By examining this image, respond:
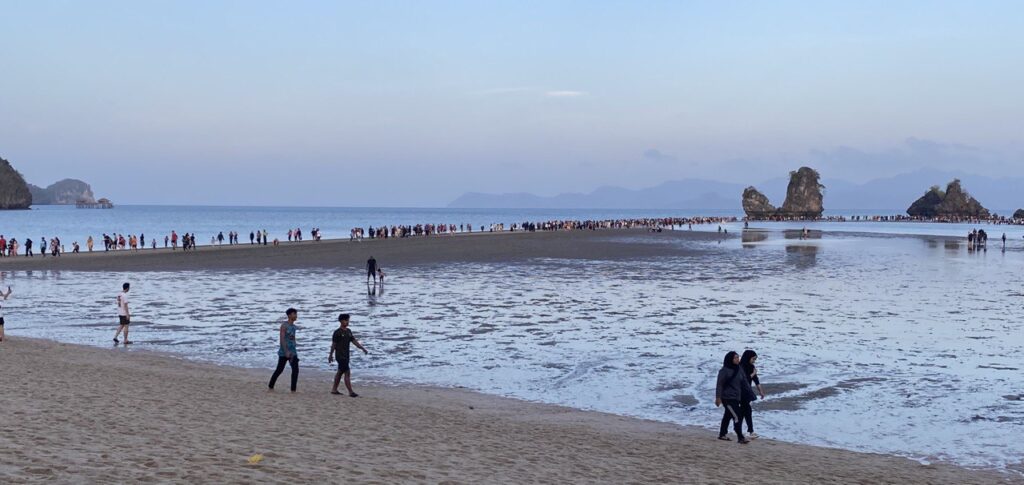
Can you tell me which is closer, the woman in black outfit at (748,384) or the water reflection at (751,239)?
the woman in black outfit at (748,384)

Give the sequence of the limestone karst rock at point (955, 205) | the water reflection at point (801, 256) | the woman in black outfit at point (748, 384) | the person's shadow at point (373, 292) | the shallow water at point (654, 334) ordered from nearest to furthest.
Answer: the woman in black outfit at point (748, 384) → the shallow water at point (654, 334) → the person's shadow at point (373, 292) → the water reflection at point (801, 256) → the limestone karst rock at point (955, 205)

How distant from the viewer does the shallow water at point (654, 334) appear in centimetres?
1332

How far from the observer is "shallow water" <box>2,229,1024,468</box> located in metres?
13.3

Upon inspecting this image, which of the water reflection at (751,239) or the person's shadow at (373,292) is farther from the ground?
the water reflection at (751,239)

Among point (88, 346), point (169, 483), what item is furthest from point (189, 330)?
point (169, 483)

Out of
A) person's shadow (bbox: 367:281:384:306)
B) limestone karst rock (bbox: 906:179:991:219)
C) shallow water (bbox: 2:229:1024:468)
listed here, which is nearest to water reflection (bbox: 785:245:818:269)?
shallow water (bbox: 2:229:1024:468)

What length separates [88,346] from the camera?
60.7 ft

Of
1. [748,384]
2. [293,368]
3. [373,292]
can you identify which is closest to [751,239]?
[373,292]

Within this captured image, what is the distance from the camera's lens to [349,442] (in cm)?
1024

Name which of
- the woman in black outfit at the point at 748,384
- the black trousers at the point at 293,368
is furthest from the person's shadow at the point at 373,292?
the woman in black outfit at the point at 748,384

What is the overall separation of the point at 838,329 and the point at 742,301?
646cm

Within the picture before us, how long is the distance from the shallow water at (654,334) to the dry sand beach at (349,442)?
47.9 inches

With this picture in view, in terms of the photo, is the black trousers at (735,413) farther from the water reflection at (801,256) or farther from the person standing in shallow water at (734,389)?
the water reflection at (801,256)

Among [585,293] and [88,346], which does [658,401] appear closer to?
[88,346]
